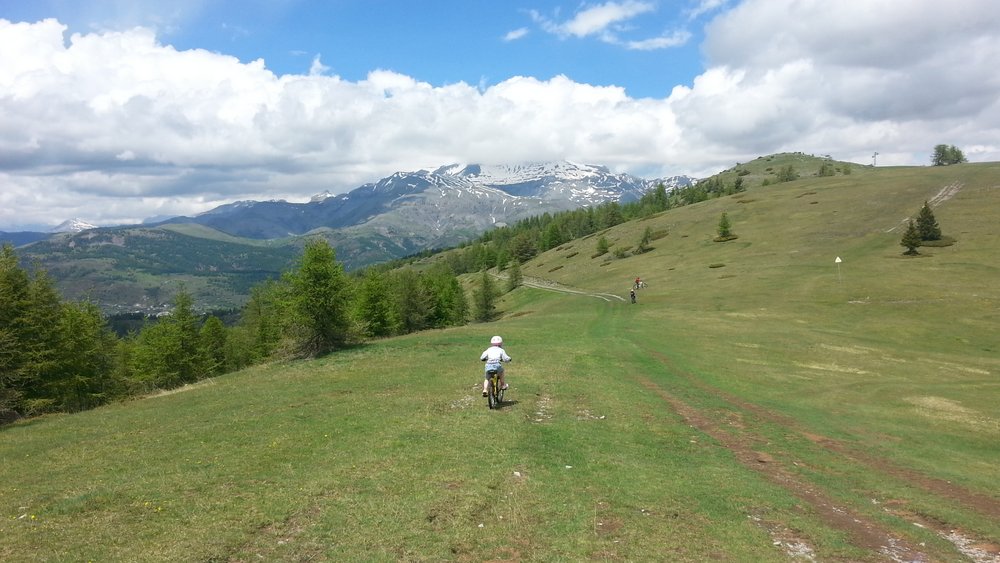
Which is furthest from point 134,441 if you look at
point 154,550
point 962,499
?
point 962,499

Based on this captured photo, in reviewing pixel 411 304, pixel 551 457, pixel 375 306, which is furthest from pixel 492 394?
pixel 411 304

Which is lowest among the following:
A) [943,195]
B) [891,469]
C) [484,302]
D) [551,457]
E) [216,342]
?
[216,342]

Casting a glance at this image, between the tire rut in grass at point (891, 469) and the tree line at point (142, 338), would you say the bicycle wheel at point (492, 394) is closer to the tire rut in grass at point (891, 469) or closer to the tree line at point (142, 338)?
the tire rut in grass at point (891, 469)

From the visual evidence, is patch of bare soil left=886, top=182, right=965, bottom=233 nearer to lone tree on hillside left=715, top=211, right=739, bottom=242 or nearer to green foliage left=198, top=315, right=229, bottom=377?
lone tree on hillside left=715, top=211, right=739, bottom=242

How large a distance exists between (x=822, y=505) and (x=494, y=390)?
1228 centimetres

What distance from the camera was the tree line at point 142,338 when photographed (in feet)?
121

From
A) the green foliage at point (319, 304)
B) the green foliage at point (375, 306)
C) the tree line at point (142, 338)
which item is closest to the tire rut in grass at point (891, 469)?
the green foliage at point (319, 304)

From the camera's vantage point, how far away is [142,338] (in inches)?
2840

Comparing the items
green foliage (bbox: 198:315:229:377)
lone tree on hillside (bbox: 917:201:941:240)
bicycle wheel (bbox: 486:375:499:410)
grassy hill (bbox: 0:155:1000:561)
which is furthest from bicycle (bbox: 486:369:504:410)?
lone tree on hillside (bbox: 917:201:941:240)

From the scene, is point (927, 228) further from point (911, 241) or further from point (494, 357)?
point (494, 357)

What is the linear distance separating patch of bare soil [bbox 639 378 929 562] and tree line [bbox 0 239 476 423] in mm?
33440

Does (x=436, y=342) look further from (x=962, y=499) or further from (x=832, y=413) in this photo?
(x=962, y=499)

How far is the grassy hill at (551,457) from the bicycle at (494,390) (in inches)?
36.4

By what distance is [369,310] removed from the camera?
72125mm
